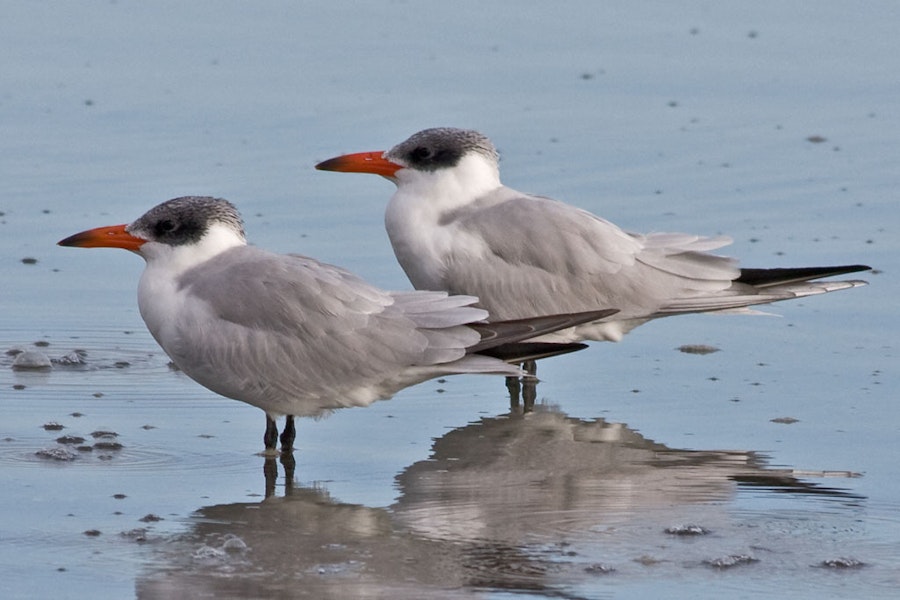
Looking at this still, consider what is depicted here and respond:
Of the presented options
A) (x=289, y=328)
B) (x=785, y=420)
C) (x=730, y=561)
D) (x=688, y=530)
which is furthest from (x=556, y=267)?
(x=730, y=561)

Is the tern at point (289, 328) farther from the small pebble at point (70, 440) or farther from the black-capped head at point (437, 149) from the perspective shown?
the black-capped head at point (437, 149)

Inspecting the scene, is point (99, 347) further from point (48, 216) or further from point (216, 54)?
point (216, 54)

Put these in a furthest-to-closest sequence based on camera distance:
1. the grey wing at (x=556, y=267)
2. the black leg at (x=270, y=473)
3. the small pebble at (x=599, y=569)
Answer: the grey wing at (x=556, y=267)
the black leg at (x=270, y=473)
the small pebble at (x=599, y=569)

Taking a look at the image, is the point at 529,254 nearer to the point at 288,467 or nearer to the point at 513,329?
the point at 513,329

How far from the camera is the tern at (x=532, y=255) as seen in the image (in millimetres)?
7172

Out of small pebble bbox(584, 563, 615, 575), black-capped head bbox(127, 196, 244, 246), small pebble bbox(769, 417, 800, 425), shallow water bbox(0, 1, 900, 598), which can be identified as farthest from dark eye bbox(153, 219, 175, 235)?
small pebble bbox(769, 417, 800, 425)

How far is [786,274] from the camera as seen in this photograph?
722cm

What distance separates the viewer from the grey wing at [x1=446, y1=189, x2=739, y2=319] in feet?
23.5

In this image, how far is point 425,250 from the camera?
7.19 metres

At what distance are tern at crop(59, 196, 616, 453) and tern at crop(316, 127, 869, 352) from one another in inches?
30.0

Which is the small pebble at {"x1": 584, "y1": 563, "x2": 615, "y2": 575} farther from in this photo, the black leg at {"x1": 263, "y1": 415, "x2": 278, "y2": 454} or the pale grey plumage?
the pale grey plumage

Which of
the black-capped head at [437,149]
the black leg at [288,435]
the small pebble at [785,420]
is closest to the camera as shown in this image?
the black leg at [288,435]

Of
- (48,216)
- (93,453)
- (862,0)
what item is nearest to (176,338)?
(93,453)

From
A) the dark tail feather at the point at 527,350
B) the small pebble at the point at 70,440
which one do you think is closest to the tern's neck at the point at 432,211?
the dark tail feather at the point at 527,350
